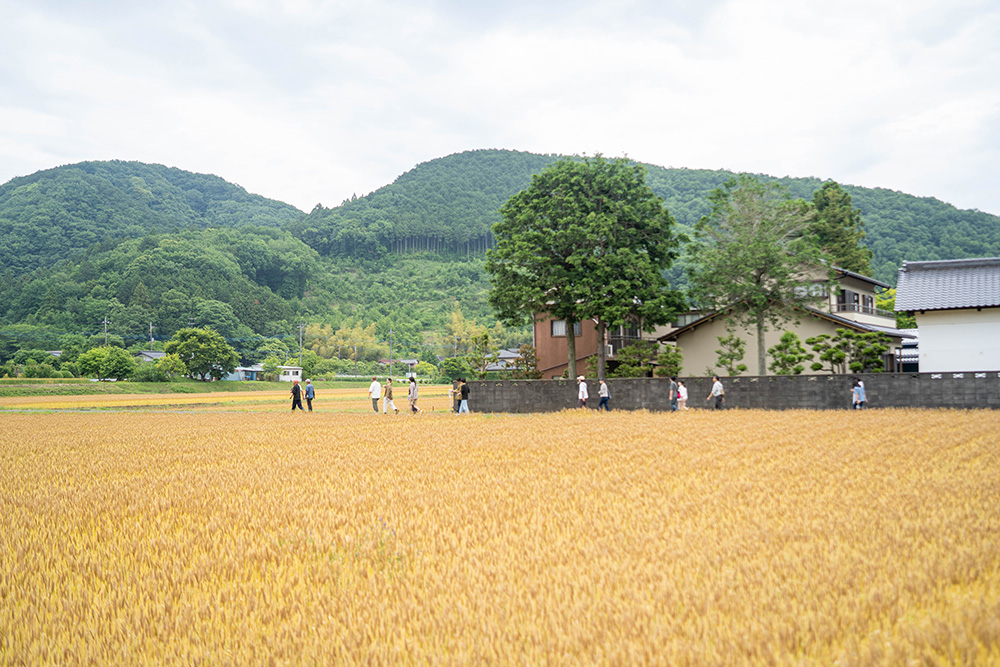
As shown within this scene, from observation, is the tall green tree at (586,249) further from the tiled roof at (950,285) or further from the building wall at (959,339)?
the building wall at (959,339)

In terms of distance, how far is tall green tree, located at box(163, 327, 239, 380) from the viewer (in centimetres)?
6775

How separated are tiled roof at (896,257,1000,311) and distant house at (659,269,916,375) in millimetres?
3693

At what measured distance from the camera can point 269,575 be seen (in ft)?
16.7

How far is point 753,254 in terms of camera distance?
3100cm

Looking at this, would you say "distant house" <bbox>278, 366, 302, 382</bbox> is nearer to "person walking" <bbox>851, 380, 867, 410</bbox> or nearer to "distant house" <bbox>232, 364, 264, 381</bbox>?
"distant house" <bbox>232, 364, 264, 381</bbox>

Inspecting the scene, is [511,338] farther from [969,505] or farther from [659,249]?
[969,505]

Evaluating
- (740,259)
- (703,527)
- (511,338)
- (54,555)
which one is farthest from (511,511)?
(511,338)

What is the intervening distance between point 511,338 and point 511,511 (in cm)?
9934

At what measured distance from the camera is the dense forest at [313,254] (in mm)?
81125

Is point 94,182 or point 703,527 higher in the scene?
point 94,182

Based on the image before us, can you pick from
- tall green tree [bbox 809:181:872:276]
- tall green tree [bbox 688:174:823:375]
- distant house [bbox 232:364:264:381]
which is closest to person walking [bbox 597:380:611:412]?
tall green tree [bbox 688:174:823:375]

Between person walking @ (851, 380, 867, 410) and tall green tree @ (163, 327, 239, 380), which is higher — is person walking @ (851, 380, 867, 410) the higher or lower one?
the lower one

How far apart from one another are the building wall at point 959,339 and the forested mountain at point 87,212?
119126 millimetres

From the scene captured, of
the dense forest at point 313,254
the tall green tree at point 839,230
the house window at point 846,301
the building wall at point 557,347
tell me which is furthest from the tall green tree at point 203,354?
the house window at point 846,301
